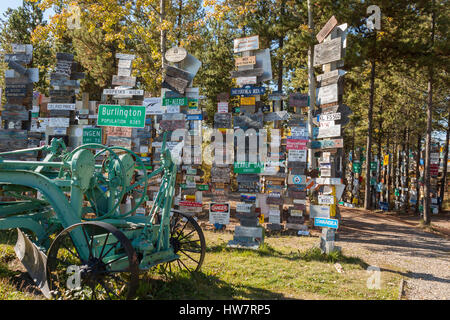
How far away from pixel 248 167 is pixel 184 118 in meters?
2.63

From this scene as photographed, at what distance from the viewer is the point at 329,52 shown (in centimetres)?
748

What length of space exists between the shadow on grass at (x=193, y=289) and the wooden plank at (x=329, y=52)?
4.95 meters

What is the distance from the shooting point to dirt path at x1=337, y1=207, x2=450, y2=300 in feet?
19.9

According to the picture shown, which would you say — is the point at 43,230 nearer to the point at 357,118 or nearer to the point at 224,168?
the point at 224,168

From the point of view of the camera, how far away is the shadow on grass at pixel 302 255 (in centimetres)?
723

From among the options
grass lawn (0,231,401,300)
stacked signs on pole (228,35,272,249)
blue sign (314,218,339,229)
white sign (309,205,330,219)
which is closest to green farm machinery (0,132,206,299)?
grass lawn (0,231,401,300)

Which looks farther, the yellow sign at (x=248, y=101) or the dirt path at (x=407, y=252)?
the yellow sign at (x=248, y=101)

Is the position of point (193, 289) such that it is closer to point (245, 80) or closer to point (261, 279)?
point (261, 279)

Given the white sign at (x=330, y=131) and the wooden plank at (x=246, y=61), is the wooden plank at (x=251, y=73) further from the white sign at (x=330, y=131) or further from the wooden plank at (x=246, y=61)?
the white sign at (x=330, y=131)

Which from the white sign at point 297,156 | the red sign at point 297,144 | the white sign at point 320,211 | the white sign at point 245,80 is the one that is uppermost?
the white sign at point 245,80

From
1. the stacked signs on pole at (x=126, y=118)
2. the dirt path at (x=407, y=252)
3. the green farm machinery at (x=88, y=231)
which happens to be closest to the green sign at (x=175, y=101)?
the stacked signs on pole at (x=126, y=118)

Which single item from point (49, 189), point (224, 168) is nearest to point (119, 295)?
point (49, 189)

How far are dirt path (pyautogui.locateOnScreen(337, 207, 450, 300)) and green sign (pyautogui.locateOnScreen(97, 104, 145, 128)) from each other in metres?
6.19

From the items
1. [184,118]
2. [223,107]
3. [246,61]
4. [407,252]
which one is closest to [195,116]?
[184,118]
